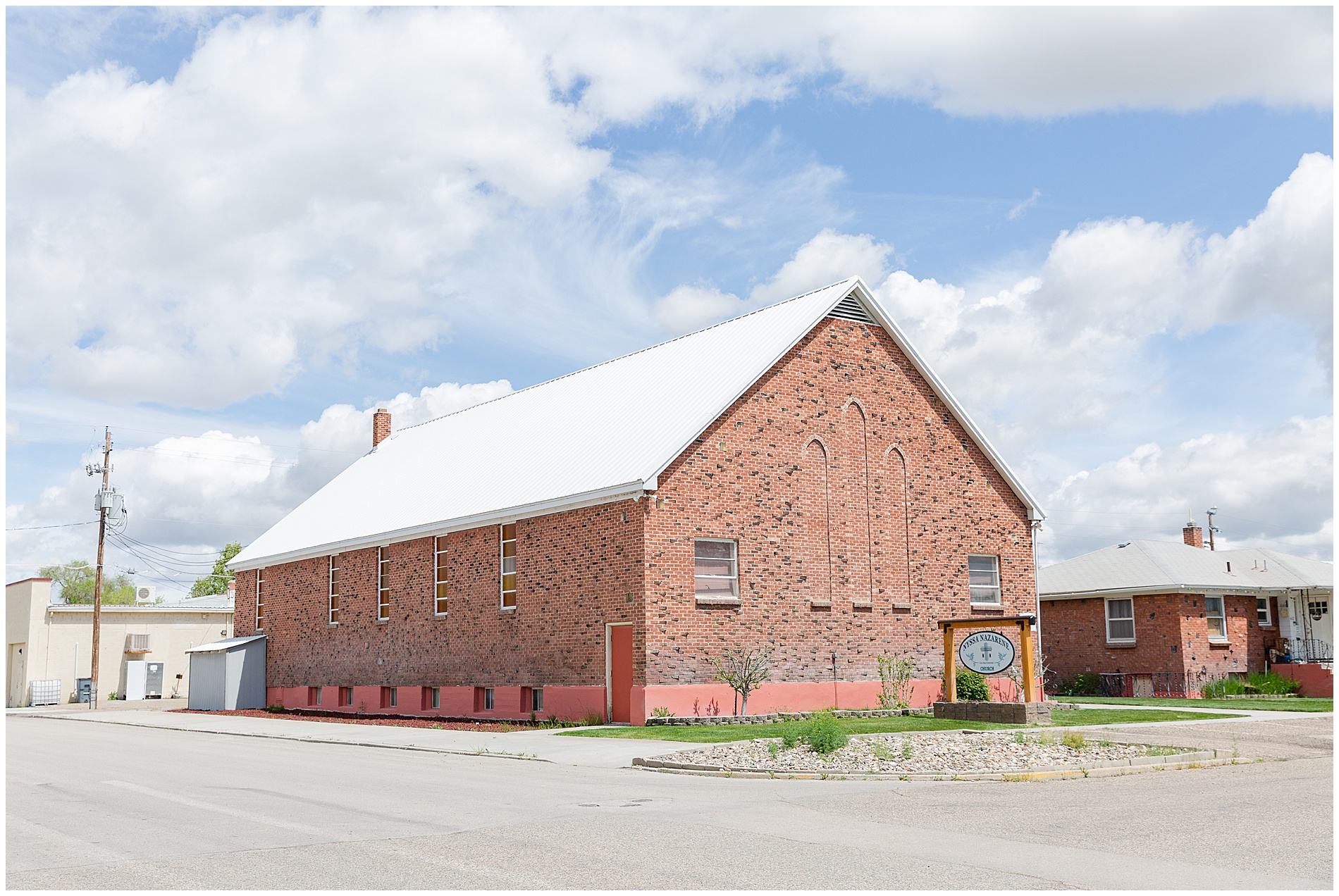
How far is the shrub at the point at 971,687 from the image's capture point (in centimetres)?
2864

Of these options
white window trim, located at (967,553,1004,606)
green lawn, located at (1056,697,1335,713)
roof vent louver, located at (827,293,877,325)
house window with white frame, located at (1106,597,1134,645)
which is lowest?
green lawn, located at (1056,697,1335,713)

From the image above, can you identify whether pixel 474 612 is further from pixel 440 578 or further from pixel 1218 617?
pixel 1218 617

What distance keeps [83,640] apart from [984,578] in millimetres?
41251

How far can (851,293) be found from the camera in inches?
1181

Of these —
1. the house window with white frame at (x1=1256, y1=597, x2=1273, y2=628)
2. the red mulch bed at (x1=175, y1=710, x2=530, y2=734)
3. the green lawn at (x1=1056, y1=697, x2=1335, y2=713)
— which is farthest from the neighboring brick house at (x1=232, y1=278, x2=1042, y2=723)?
the house window with white frame at (x1=1256, y1=597, x2=1273, y2=628)

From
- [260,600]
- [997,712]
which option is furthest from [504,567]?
[260,600]

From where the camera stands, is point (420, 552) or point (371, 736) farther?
point (420, 552)

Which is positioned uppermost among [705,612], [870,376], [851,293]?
[851,293]

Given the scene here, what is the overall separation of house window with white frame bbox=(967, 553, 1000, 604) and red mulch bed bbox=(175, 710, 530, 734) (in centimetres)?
1213

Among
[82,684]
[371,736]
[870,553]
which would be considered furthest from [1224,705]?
[82,684]

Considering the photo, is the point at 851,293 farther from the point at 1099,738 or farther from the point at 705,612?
the point at 1099,738

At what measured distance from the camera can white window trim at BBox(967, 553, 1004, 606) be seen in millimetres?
31000

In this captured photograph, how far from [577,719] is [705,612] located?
146 inches

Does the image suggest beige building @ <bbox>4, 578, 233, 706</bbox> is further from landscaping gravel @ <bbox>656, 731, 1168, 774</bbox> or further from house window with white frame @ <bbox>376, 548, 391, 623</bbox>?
landscaping gravel @ <bbox>656, 731, 1168, 774</bbox>
